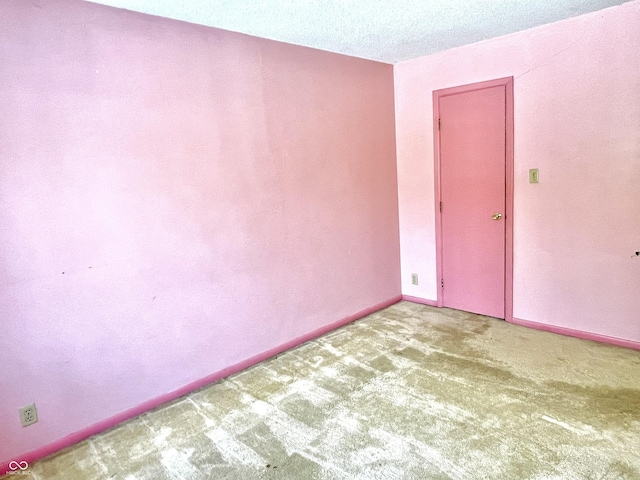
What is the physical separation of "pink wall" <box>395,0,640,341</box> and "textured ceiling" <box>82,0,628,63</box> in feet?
0.64

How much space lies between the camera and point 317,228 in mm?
3574

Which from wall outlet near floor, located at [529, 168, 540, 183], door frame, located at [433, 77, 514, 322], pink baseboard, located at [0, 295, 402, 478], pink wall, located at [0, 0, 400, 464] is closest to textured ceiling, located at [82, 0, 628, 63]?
pink wall, located at [0, 0, 400, 464]

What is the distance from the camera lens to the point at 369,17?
9.10ft

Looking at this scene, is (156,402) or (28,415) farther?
(156,402)

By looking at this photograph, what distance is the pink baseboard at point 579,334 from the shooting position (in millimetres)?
3115

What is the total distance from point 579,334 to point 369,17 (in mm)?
2826

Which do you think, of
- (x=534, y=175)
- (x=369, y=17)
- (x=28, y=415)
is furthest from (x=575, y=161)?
(x=28, y=415)

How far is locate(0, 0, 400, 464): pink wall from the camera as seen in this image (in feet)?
7.07

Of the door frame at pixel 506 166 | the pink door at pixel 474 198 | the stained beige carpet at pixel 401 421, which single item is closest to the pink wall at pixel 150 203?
the stained beige carpet at pixel 401 421

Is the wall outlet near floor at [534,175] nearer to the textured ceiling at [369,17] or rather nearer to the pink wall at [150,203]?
the textured ceiling at [369,17]

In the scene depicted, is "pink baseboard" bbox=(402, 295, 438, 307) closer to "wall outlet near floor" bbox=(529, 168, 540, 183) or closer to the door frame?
the door frame

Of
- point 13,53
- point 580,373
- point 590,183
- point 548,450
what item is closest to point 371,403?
point 548,450

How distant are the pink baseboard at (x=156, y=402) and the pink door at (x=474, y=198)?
112cm

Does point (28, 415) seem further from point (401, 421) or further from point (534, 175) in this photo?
point (534, 175)
